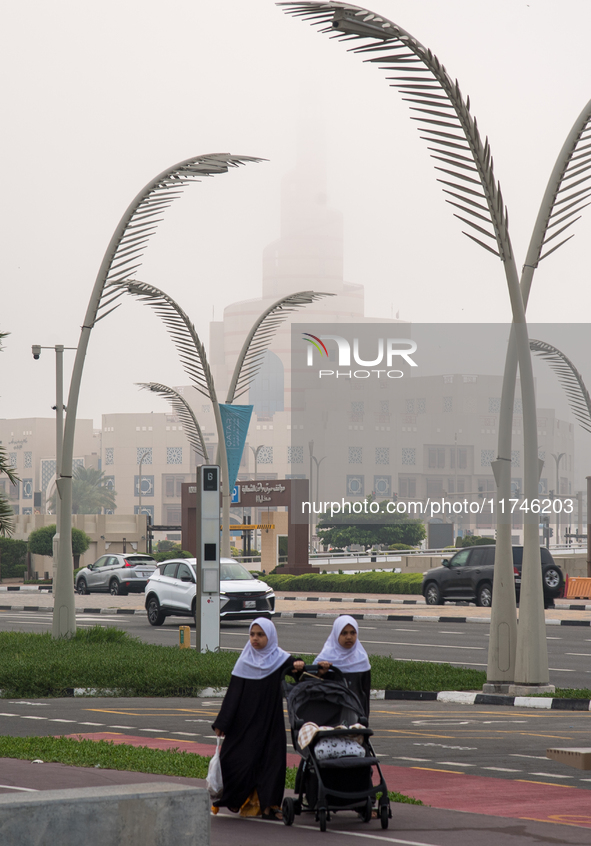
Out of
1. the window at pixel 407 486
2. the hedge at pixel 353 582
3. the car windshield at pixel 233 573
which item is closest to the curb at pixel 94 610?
the car windshield at pixel 233 573

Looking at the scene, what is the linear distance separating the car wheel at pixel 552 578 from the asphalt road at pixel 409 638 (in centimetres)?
495

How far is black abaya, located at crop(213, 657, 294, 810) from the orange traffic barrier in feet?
98.7

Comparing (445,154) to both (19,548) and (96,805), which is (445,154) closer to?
(96,805)

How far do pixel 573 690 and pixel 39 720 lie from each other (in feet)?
22.4

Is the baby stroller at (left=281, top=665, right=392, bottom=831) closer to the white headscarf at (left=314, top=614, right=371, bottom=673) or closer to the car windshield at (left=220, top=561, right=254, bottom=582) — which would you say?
the white headscarf at (left=314, top=614, right=371, bottom=673)

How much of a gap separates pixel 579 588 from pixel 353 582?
9.15 metres

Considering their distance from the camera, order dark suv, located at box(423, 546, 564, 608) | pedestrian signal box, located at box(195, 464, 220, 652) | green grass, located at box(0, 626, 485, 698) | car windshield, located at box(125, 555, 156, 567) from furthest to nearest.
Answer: car windshield, located at box(125, 555, 156, 567) < dark suv, located at box(423, 546, 564, 608) < pedestrian signal box, located at box(195, 464, 220, 652) < green grass, located at box(0, 626, 485, 698)

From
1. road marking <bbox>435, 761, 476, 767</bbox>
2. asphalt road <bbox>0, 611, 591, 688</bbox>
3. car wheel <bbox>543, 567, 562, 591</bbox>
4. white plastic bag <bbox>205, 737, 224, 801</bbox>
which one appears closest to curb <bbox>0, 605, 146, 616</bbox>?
asphalt road <bbox>0, 611, 591, 688</bbox>

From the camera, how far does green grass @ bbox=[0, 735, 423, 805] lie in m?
8.91

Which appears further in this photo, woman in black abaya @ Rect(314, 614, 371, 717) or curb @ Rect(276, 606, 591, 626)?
curb @ Rect(276, 606, 591, 626)

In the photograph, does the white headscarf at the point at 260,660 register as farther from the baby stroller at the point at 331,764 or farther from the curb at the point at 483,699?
the curb at the point at 483,699

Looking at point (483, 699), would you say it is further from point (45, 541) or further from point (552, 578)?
point (45, 541)

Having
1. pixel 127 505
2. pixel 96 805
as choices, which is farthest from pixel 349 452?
pixel 96 805

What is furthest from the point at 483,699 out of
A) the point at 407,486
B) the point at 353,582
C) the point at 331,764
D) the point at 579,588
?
the point at 407,486
